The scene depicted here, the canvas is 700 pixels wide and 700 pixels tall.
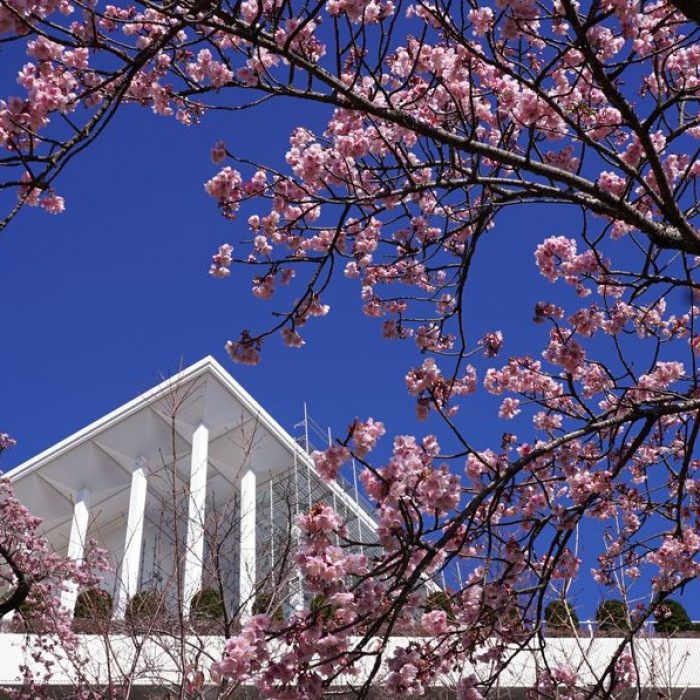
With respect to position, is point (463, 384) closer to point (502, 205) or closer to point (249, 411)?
point (502, 205)

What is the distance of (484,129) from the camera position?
496 centimetres

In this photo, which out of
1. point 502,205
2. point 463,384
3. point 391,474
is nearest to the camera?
point 391,474

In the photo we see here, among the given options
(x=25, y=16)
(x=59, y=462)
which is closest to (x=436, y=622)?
(x=25, y=16)

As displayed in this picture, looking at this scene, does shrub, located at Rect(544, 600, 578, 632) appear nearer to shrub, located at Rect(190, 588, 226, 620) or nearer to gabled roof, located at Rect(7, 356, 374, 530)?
shrub, located at Rect(190, 588, 226, 620)

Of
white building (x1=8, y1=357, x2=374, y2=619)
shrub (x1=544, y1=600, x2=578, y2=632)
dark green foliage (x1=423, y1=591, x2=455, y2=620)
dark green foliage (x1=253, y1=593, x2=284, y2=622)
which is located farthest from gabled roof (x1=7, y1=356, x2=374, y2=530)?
dark green foliage (x1=423, y1=591, x2=455, y2=620)

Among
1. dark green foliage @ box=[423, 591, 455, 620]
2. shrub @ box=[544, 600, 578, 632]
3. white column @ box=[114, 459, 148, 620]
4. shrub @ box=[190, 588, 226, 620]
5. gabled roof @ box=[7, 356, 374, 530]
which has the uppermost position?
gabled roof @ box=[7, 356, 374, 530]

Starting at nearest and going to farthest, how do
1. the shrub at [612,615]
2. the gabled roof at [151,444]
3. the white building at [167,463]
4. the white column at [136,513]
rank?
1. the shrub at [612,615]
2. the white column at [136,513]
3. the white building at [167,463]
4. the gabled roof at [151,444]

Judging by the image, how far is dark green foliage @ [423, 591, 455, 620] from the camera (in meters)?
3.82

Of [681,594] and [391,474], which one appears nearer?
[391,474]

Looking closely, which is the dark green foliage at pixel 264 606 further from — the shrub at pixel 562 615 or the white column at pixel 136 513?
the white column at pixel 136 513

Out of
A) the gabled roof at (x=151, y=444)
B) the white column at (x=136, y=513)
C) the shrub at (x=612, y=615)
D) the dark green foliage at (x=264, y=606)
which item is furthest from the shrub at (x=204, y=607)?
the gabled roof at (x=151, y=444)

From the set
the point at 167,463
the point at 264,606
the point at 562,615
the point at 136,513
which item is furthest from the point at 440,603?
the point at 167,463

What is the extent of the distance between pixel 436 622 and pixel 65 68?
3162mm

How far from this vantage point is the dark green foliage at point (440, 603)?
12.5 feet
